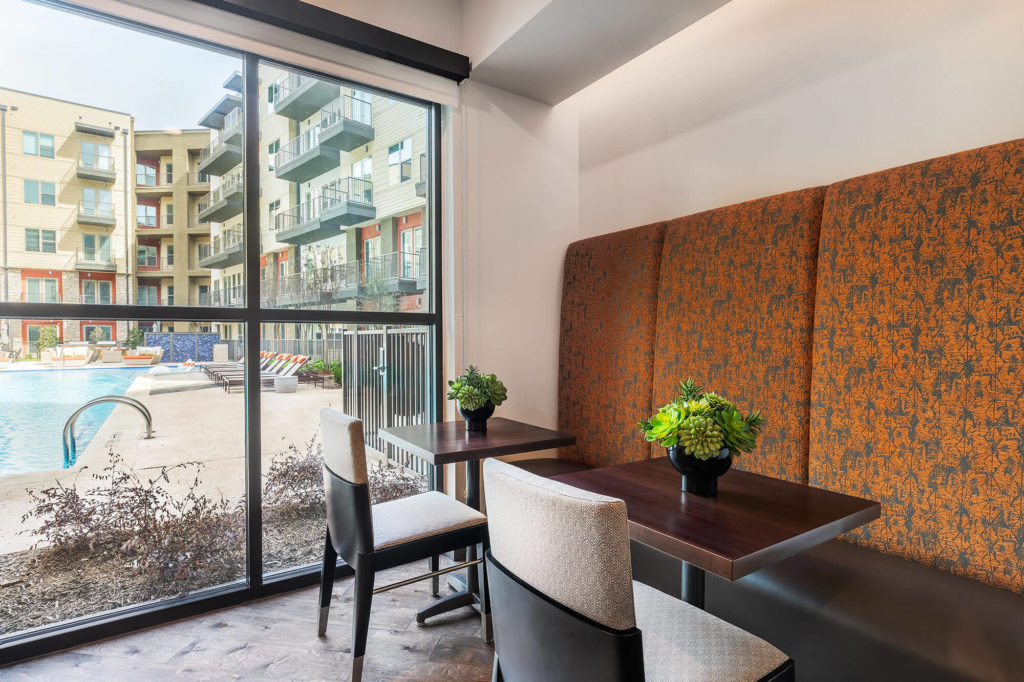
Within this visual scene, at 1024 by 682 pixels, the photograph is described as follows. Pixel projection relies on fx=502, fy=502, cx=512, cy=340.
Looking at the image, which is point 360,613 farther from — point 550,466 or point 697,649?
point 550,466

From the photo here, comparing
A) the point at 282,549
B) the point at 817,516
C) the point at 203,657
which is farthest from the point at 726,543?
the point at 282,549

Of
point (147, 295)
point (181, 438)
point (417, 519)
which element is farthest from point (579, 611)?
point (147, 295)

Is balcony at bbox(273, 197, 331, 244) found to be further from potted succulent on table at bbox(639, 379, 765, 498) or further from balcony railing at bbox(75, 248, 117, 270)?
Answer: potted succulent on table at bbox(639, 379, 765, 498)

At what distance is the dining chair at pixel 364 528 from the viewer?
162 centimetres

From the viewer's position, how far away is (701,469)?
1371 millimetres

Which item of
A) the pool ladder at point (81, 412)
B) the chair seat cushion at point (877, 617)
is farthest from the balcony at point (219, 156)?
the chair seat cushion at point (877, 617)

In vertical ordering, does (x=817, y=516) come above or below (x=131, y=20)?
below

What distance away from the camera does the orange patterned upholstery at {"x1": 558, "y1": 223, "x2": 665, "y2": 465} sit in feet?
8.14

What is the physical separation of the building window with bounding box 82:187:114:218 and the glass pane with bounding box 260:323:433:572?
736mm

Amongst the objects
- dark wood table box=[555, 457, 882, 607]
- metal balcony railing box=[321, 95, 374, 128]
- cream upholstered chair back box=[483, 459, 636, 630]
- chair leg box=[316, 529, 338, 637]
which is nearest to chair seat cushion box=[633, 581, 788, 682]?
dark wood table box=[555, 457, 882, 607]

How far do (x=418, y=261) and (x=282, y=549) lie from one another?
159 cm

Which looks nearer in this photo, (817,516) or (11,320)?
(817,516)

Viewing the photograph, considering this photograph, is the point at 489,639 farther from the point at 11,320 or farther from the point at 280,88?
the point at 280,88

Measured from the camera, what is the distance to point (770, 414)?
193cm
